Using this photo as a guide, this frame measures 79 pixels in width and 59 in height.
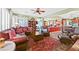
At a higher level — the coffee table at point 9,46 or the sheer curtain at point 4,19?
the sheer curtain at point 4,19

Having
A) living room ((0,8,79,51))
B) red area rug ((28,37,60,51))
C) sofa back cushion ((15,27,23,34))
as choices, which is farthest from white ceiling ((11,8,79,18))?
red area rug ((28,37,60,51))

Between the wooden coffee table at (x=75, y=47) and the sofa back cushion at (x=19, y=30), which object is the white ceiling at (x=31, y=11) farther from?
the wooden coffee table at (x=75, y=47)

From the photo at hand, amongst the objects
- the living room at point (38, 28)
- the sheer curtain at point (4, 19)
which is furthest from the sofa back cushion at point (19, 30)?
the sheer curtain at point (4, 19)

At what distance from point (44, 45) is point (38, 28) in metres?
0.23

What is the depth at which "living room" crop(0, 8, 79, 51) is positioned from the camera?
171 centimetres

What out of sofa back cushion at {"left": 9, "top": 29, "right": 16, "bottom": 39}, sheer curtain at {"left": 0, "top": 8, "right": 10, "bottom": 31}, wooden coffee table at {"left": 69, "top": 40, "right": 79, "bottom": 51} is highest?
sheer curtain at {"left": 0, "top": 8, "right": 10, "bottom": 31}

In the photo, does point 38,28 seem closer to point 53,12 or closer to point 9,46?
point 53,12

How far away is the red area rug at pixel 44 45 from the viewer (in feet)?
5.61

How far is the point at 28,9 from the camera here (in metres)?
1.71

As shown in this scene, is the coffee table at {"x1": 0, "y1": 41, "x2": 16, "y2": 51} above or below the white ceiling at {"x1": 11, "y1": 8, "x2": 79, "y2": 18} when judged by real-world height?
below

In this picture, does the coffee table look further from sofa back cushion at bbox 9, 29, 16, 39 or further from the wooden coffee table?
the wooden coffee table
